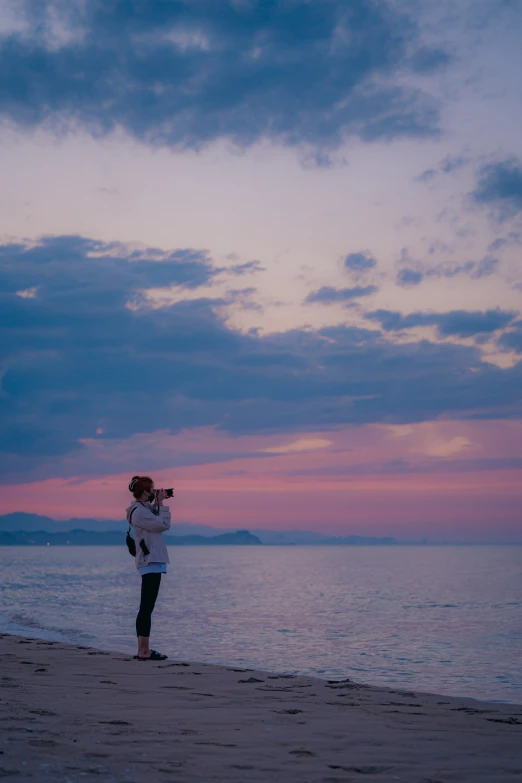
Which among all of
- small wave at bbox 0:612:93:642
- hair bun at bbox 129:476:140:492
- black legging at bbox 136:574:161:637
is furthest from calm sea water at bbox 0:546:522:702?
hair bun at bbox 129:476:140:492

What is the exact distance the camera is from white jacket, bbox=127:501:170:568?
420 inches

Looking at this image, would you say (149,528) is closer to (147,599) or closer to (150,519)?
(150,519)

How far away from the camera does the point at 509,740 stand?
20.8 ft

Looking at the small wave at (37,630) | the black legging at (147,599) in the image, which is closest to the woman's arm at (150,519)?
the black legging at (147,599)

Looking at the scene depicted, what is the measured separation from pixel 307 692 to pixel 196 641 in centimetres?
830

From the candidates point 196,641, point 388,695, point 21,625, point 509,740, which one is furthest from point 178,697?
point 21,625

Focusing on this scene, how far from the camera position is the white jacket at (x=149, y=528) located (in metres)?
10.7

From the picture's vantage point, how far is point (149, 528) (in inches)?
423

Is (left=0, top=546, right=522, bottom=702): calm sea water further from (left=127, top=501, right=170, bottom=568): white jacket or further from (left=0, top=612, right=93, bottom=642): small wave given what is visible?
(left=127, top=501, right=170, bottom=568): white jacket

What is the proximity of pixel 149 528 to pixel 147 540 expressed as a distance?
191 millimetres

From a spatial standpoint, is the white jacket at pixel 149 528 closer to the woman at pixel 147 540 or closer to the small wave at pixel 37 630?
the woman at pixel 147 540

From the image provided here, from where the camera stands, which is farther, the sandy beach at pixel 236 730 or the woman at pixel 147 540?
the woman at pixel 147 540

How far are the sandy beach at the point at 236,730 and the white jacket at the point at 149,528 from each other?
164cm

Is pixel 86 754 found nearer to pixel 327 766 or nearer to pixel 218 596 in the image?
pixel 327 766
